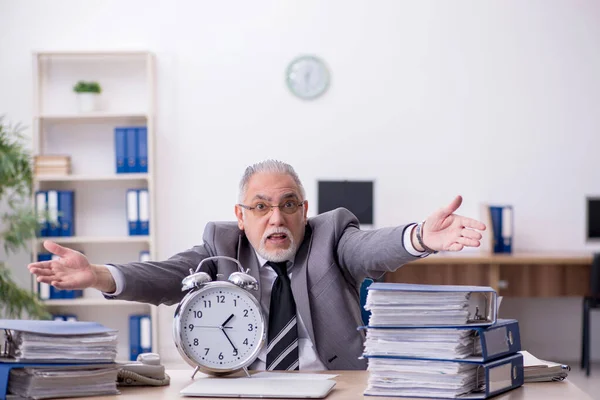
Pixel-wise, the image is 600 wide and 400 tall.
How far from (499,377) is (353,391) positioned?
32 centimetres

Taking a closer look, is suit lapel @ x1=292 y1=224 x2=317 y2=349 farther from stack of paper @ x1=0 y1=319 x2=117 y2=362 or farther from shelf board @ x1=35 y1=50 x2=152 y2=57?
shelf board @ x1=35 y1=50 x2=152 y2=57

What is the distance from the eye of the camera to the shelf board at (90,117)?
6.53 meters

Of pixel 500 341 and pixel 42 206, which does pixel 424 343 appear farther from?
pixel 42 206

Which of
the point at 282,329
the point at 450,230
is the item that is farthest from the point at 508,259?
the point at 450,230

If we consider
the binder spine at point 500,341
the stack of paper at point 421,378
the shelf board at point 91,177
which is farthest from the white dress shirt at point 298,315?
the shelf board at point 91,177

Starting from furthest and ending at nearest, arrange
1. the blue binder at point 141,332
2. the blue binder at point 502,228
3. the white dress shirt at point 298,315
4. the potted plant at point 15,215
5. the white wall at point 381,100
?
the white wall at point 381,100 < the blue binder at point 141,332 < the blue binder at point 502,228 < the potted plant at point 15,215 < the white dress shirt at point 298,315

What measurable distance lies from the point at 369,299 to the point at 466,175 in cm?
500

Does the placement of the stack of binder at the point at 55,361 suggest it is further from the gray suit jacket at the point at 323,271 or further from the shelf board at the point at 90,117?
the shelf board at the point at 90,117

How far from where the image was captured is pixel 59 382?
192cm

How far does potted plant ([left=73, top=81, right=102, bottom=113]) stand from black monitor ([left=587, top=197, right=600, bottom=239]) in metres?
3.76

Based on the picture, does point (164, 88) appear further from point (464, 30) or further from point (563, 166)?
point (563, 166)

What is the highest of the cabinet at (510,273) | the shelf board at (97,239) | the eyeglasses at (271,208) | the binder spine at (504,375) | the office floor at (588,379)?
the eyeglasses at (271,208)

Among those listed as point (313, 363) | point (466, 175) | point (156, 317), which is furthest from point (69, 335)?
point (466, 175)

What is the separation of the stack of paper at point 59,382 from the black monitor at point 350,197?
4669 millimetres
